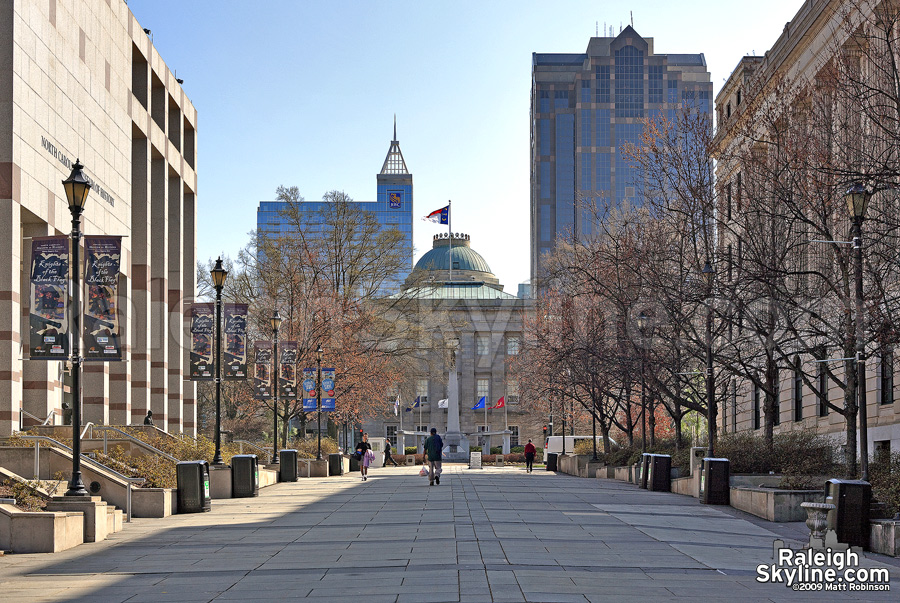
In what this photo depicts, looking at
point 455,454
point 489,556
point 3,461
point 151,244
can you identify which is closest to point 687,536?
point 489,556

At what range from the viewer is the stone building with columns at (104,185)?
30.4 metres

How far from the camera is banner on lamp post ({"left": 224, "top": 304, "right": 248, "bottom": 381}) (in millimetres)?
33938

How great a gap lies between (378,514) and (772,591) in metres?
11.5

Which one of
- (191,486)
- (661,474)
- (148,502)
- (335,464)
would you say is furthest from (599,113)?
(148,502)

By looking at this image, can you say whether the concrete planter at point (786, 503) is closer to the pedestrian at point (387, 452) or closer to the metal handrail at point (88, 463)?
the metal handrail at point (88, 463)

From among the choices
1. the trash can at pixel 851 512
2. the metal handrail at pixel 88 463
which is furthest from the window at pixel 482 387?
the trash can at pixel 851 512

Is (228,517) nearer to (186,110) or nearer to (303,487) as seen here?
(303,487)

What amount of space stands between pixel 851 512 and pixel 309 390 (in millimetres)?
32770

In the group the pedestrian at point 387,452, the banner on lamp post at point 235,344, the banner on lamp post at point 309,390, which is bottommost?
the pedestrian at point 387,452

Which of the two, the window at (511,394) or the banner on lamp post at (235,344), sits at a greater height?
the banner on lamp post at (235,344)

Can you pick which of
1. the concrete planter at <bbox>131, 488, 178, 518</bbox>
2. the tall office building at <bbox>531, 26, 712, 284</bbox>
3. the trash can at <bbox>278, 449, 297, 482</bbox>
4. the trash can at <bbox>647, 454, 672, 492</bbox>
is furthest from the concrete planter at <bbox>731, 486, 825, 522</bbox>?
the tall office building at <bbox>531, 26, 712, 284</bbox>

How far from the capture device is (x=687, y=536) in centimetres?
1830

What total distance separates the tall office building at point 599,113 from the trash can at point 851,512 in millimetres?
135719

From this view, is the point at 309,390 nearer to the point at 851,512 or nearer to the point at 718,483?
the point at 718,483
